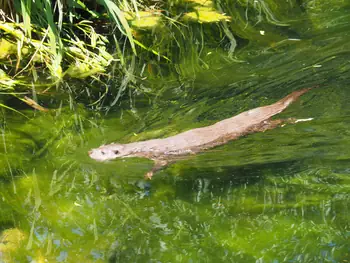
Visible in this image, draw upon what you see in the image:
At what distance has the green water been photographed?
9.04 feet

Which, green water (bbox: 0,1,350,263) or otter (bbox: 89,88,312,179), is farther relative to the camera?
otter (bbox: 89,88,312,179)

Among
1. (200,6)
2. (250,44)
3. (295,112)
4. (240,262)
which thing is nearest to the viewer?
(240,262)

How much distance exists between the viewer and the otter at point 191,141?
376cm

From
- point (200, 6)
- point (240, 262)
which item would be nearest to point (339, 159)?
point (240, 262)

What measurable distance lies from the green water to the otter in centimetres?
8

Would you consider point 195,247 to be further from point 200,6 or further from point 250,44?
point 200,6

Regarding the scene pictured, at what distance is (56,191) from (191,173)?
89 cm

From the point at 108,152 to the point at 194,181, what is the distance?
0.74 metres

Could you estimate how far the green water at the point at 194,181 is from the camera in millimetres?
2754

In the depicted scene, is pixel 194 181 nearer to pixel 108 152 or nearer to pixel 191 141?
pixel 191 141

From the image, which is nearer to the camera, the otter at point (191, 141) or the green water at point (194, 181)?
the green water at point (194, 181)

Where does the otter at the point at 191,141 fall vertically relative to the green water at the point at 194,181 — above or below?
below

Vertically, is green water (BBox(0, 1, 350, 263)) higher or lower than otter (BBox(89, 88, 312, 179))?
higher

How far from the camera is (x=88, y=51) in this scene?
512 centimetres
